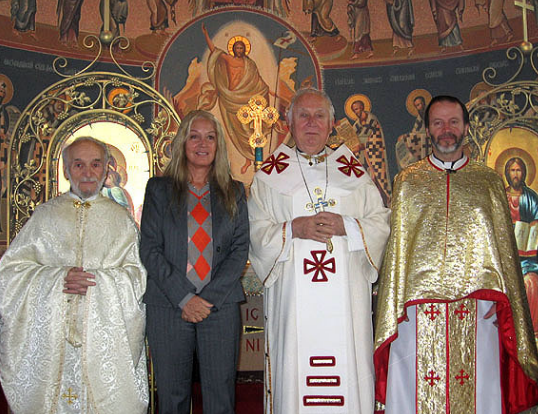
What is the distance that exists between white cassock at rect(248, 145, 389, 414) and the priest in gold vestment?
188 millimetres

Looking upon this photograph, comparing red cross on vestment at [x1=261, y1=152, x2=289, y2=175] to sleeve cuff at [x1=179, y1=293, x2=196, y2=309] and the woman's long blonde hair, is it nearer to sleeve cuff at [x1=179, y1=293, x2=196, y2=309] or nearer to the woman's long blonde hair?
the woman's long blonde hair

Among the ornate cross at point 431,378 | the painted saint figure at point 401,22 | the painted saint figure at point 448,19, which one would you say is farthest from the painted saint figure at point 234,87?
the ornate cross at point 431,378

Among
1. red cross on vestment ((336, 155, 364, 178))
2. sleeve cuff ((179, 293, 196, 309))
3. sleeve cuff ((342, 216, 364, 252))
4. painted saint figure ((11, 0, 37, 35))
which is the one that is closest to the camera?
sleeve cuff ((179, 293, 196, 309))

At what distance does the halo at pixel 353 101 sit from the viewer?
27.2 feet

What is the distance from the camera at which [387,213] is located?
160 inches

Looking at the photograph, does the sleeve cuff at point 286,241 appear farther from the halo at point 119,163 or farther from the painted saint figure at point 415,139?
the painted saint figure at point 415,139

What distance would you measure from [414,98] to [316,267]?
16.4 ft

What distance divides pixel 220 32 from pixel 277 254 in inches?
212

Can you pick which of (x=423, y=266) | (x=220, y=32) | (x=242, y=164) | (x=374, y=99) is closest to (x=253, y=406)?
(x=423, y=266)

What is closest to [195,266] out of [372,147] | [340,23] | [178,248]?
[178,248]

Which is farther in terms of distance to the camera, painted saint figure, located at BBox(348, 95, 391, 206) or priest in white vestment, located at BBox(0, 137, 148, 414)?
painted saint figure, located at BBox(348, 95, 391, 206)

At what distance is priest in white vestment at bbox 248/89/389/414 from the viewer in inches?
149

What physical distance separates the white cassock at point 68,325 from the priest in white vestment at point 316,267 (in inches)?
34.9

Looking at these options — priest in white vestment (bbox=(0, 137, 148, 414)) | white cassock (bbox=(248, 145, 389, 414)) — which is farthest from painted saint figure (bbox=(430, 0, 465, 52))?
priest in white vestment (bbox=(0, 137, 148, 414))
